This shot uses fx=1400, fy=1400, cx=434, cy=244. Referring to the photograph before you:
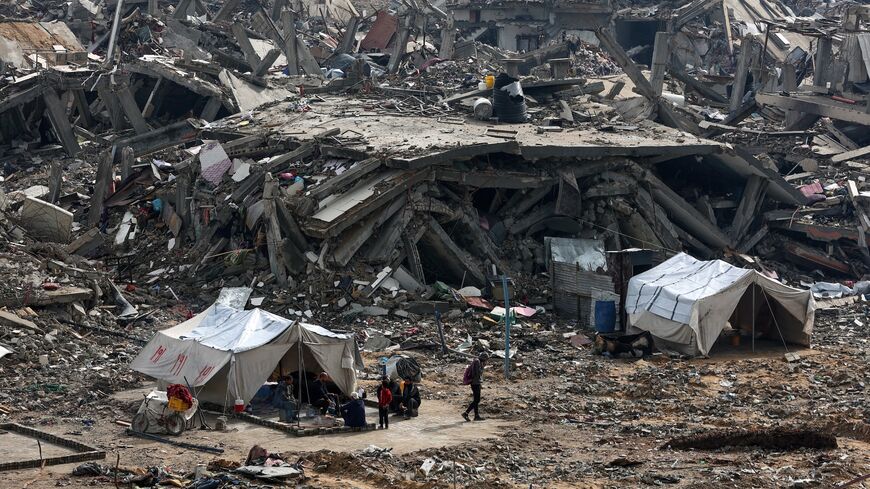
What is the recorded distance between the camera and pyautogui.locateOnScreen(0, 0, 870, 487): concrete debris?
1316 centimetres

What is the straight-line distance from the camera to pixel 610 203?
20594mm

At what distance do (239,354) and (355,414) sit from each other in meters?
1.27

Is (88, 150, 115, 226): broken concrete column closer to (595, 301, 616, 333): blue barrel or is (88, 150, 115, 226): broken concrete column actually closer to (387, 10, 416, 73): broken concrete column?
(595, 301, 616, 333): blue barrel

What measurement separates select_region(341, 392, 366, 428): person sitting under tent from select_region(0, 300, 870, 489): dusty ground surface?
0.16 m

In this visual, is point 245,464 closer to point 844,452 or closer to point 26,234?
point 844,452

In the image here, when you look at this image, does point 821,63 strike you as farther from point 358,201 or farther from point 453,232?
point 358,201

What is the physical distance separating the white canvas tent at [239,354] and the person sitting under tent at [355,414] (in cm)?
73

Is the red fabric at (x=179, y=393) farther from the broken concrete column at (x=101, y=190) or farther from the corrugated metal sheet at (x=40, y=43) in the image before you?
the corrugated metal sheet at (x=40, y=43)

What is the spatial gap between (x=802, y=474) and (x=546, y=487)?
202 centimetres

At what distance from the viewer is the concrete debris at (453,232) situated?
13.2 m

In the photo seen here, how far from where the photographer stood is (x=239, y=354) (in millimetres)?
13289

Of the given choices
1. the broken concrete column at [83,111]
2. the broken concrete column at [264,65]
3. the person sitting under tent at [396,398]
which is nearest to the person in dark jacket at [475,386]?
the person sitting under tent at [396,398]

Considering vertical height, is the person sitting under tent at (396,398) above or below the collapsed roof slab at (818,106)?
above

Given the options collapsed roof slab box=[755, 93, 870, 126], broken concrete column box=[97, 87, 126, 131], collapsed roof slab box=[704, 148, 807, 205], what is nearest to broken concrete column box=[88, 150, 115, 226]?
broken concrete column box=[97, 87, 126, 131]
